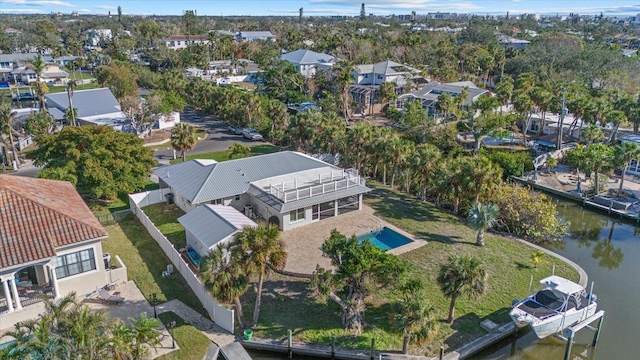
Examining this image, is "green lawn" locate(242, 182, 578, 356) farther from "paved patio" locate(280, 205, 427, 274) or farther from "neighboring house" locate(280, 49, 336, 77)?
"neighboring house" locate(280, 49, 336, 77)

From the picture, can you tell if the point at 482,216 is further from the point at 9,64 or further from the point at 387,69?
the point at 9,64

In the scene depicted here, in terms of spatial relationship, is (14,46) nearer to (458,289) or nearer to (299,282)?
(299,282)

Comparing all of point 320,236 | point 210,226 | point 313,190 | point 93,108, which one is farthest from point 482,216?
point 93,108

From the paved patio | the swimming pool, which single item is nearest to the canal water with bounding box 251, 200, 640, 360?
the paved patio

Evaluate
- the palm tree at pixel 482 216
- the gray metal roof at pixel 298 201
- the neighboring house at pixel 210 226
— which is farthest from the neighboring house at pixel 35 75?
the palm tree at pixel 482 216

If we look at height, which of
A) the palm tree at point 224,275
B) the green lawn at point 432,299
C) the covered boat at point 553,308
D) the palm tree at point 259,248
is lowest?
the green lawn at point 432,299

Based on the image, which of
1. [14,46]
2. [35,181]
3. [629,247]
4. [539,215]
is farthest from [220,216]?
[14,46]

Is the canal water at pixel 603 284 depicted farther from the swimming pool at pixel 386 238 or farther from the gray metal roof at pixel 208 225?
the gray metal roof at pixel 208 225
